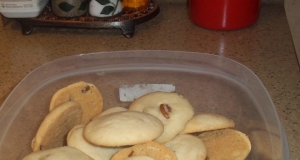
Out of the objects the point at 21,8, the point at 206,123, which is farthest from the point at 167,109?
the point at 21,8

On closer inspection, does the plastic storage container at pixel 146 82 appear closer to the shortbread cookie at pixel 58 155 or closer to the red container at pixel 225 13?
the shortbread cookie at pixel 58 155

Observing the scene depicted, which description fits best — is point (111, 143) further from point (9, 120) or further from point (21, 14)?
point (21, 14)

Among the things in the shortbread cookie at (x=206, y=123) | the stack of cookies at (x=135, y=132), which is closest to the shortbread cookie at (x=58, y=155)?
the stack of cookies at (x=135, y=132)

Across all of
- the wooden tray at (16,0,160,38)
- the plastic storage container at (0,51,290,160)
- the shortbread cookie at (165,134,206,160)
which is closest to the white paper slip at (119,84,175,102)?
the plastic storage container at (0,51,290,160)

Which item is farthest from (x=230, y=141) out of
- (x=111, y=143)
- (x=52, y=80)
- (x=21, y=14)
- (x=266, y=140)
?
(x=21, y=14)

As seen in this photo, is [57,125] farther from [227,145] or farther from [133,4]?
[133,4]

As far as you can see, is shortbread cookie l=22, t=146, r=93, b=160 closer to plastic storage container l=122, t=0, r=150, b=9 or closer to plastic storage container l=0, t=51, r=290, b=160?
plastic storage container l=0, t=51, r=290, b=160
